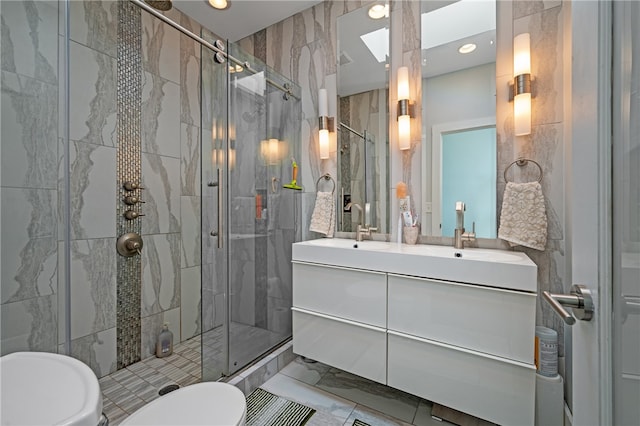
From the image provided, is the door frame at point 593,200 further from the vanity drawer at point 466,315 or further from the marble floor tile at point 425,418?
the marble floor tile at point 425,418

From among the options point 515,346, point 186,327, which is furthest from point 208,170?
point 515,346

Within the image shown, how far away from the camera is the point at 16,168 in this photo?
87 centimetres

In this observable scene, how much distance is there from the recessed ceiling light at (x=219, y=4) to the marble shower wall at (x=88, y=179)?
31 cm

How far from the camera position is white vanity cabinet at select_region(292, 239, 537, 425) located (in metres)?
1.17

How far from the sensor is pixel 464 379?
1268 millimetres

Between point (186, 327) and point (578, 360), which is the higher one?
point (578, 360)

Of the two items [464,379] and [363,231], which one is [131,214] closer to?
[363,231]

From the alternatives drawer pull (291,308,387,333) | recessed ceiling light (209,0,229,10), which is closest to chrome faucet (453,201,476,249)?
drawer pull (291,308,387,333)

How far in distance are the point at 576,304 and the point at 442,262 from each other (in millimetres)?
790

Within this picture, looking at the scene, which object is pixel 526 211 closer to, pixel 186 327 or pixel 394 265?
pixel 394 265

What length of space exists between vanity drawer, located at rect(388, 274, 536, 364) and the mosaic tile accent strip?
67.7 inches

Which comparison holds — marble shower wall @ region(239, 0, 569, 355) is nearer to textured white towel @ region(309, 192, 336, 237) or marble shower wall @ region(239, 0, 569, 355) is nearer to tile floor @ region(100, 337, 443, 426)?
textured white towel @ region(309, 192, 336, 237)

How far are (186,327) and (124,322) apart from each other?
50 cm

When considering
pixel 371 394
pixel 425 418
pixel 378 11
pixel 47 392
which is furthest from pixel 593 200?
pixel 378 11
